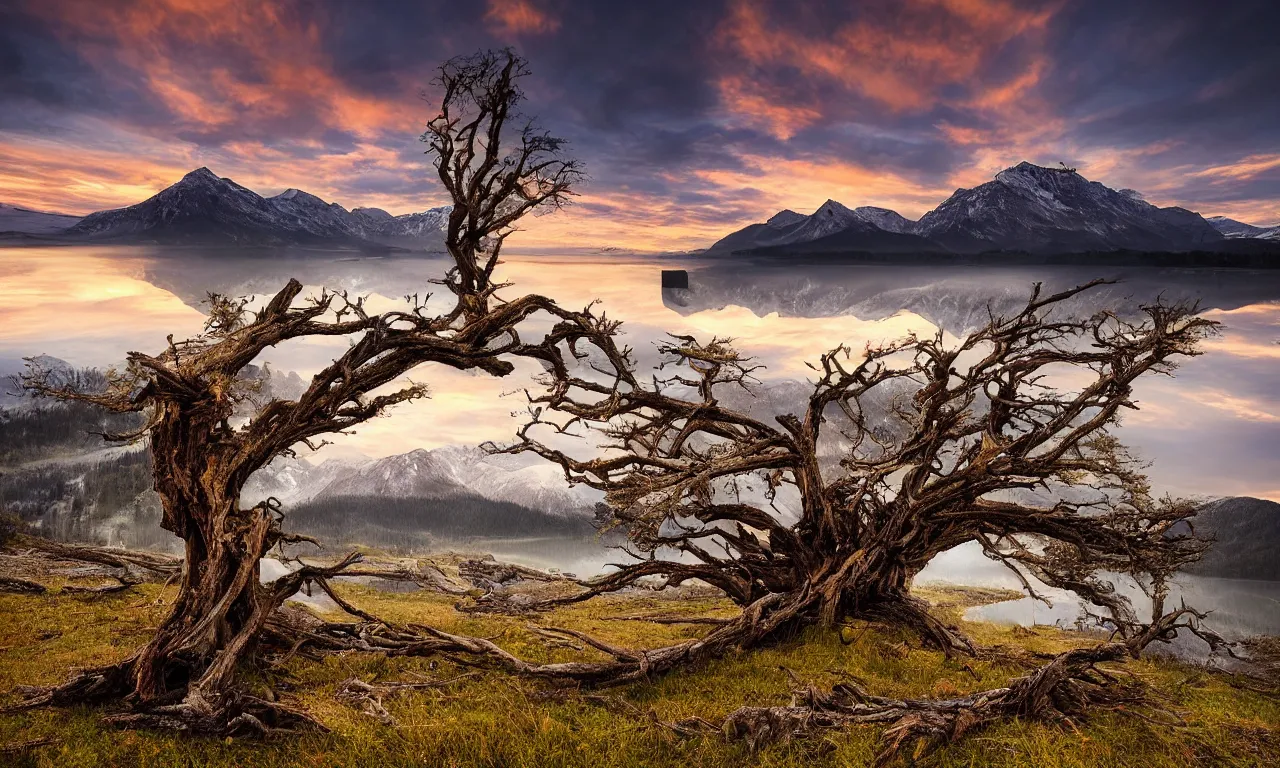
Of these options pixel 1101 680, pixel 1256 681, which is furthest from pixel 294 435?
pixel 1256 681

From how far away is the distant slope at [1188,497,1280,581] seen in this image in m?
111

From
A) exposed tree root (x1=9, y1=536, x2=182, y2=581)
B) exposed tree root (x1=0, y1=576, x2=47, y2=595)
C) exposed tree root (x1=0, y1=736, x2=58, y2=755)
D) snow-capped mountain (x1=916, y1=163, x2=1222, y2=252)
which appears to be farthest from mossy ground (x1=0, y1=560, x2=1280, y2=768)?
snow-capped mountain (x1=916, y1=163, x2=1222, y2=252)

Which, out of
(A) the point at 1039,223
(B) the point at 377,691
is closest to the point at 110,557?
(B) the point at 377,691

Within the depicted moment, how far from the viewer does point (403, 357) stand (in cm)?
1303

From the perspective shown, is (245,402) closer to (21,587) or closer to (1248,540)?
(21,587)

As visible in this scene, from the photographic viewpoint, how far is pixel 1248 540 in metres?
128

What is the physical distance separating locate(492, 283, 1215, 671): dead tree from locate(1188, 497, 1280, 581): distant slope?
114 m

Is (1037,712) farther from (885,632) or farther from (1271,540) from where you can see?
(1271,540)

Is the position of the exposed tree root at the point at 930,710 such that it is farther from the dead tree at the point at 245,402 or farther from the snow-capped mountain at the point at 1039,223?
the snow-capped mountain at the point at 1039,223

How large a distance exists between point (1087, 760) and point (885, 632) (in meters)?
7.76

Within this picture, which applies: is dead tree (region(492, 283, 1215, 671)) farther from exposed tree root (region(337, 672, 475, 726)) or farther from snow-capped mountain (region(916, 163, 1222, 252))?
snow-capped mountain (region(916, 163, 1222, 252))

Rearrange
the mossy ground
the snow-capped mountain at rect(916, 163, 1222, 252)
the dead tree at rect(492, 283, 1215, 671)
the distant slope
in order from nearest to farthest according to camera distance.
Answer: the mossy ground → the dead tree at rect(492, 283, 1215, 671) → the distant slope → the snow-capped mountain at rect(916, 163, 1222, 252)

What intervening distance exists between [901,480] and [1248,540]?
158 m

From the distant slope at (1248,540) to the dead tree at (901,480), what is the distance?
114 meters
